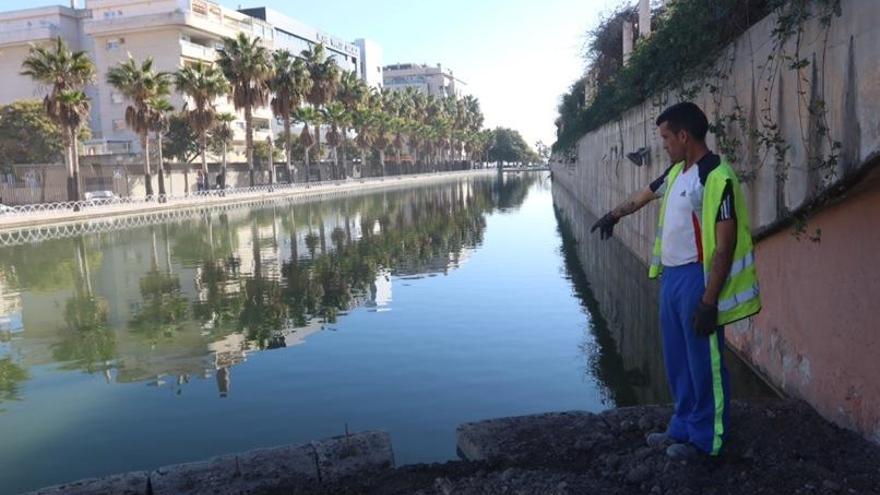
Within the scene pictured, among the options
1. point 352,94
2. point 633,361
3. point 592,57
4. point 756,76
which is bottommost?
point 633,361

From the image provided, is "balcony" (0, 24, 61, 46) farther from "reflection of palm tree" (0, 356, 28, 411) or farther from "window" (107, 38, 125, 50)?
"reflection of palm tree" (0, 356, 28, 411)

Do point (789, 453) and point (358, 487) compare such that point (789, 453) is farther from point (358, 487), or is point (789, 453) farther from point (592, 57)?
point (592, 57)

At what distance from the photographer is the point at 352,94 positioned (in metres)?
69.8

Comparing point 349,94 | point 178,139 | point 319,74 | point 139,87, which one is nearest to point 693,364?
point 139,87

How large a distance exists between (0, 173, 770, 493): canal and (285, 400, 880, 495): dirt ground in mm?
1119

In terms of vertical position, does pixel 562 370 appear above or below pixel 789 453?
below

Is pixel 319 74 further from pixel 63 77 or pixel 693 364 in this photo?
pixel 693 364

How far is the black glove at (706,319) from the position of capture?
A: 12.0ft

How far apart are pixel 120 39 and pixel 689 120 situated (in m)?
70.4

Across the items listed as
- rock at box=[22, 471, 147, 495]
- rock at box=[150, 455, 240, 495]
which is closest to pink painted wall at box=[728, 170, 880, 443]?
rock at box=[150, 455, 240, 495]

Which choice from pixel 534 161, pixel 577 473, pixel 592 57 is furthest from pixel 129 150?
pixel 534 161

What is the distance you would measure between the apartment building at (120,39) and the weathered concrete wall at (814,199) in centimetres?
5850

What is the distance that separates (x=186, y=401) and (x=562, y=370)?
150 inches

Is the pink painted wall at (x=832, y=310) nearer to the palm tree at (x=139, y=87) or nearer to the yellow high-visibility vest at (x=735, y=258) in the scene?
the yellow high-visibility vest at (x=735, y=258)
